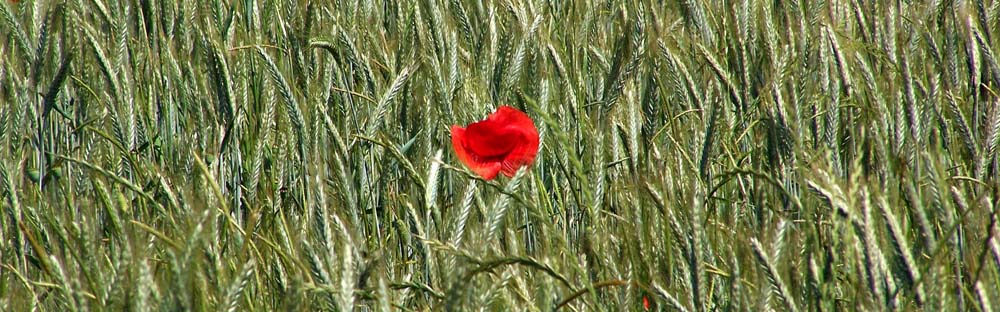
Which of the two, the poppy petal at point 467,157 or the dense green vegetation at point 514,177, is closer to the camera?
the dense green vegetation at point 514,177

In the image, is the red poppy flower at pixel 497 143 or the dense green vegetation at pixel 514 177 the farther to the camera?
the red poppy flower at pixel 497 143

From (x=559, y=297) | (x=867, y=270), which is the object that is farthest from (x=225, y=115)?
(x=867, y=270)

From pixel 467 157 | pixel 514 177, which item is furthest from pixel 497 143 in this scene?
pixel 514 177

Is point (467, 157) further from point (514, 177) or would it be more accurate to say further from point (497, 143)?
point (514, 177)

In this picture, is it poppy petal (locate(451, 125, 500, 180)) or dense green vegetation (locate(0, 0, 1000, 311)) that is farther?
poppy petal (locate(451, 125, 500, 180))

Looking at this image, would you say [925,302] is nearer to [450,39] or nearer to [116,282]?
[116,282]
